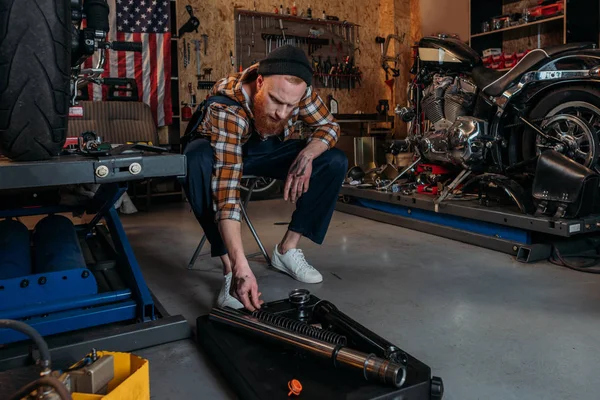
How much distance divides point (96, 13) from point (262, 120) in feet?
1.98

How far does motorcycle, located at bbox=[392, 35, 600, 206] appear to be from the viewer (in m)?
2.45

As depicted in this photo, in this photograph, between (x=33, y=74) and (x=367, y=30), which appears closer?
(x=33, y=74)

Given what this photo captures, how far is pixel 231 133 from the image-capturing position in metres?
1.65

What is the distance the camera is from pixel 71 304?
136cm

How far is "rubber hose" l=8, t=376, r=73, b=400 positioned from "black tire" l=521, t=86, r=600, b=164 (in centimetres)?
258

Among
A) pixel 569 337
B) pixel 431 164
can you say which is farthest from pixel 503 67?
pixel 569 337

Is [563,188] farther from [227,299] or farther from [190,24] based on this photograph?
[190,24]

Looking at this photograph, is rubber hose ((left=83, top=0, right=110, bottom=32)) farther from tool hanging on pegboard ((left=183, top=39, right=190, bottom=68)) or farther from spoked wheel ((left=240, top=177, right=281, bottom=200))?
tool hanging on pegboard ((left=183, top=39, right=190, bottom=68))

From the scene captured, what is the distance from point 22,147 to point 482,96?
2.49m

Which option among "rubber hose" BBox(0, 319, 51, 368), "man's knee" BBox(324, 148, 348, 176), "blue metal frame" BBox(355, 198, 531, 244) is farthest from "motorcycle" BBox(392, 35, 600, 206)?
"rubber hose" BBox(0, 319, 51, 368)

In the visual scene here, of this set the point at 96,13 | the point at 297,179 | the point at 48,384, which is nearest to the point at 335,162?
the point at 297,179

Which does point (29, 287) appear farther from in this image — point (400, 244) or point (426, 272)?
point (400, 244)

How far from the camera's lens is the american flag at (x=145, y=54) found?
4.68m

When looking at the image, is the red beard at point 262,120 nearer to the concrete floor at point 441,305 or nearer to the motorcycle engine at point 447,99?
the concrete floor at point 441,305
